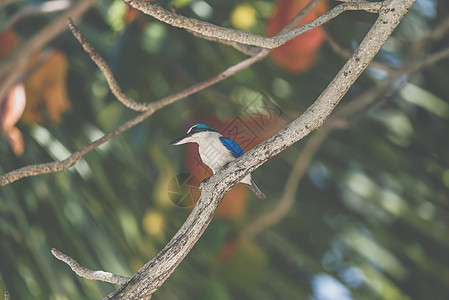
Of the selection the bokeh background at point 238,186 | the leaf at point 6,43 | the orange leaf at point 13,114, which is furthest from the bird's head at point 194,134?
the leaf at point 6,43

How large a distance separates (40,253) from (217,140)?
2.92 ft

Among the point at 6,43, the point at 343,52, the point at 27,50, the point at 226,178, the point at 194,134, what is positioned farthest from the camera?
the point at 6,43

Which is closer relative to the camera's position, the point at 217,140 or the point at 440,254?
the point at 217,140

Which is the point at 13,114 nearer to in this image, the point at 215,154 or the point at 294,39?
the point at 294,39

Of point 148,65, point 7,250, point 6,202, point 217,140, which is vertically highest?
point 148,65

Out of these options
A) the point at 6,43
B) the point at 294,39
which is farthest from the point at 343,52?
the point at 6,43

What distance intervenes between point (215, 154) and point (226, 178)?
0.25 ft

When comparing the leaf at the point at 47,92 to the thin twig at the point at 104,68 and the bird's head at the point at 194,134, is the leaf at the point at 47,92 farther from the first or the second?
the bird's head at the point at 194,134

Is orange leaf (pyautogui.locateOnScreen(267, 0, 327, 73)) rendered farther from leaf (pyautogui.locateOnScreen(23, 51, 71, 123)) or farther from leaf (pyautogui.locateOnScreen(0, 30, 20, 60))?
leaf (pyautogui.locateOnScreen(0, 30, 20, 60))

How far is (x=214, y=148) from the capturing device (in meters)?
0.87

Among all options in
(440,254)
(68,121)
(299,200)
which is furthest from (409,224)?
(68,121)

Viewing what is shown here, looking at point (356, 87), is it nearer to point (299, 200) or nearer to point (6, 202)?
point (299, 200)

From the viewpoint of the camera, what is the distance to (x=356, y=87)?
2031 mm

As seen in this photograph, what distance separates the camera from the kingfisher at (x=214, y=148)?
855 millimetres
